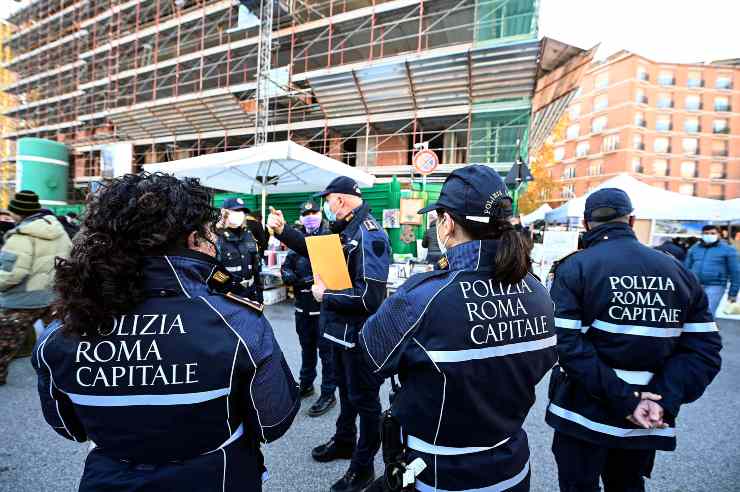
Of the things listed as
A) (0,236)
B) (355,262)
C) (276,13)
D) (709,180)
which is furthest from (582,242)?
(709,180)

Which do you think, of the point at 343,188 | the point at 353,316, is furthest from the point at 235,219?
the point at 353,316

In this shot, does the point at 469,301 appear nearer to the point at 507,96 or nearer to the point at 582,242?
the point at 582,242

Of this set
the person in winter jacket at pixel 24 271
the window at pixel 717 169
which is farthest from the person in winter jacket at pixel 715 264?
the window at pixel 717 169

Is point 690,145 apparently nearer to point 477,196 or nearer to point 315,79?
point 315,79

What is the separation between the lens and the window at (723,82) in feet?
142

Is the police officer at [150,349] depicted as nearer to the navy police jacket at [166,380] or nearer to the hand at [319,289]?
the navy police jacket at [166,380]

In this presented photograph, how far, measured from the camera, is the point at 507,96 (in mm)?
12945

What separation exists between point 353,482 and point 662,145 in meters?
55.4

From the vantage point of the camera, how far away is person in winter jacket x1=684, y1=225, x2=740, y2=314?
238 inches

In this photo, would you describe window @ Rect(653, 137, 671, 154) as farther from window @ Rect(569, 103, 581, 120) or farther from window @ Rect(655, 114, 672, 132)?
window @ Rect(569, 103, 581, 120)

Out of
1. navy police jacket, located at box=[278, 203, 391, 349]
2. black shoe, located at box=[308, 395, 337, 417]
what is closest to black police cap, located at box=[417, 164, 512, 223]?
navy police jacket, located at box=[278, 203, 391, 349]

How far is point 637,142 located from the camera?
42.9 metres

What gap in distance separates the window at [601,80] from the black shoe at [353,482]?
186 ft

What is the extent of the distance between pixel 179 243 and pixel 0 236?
6733mm
